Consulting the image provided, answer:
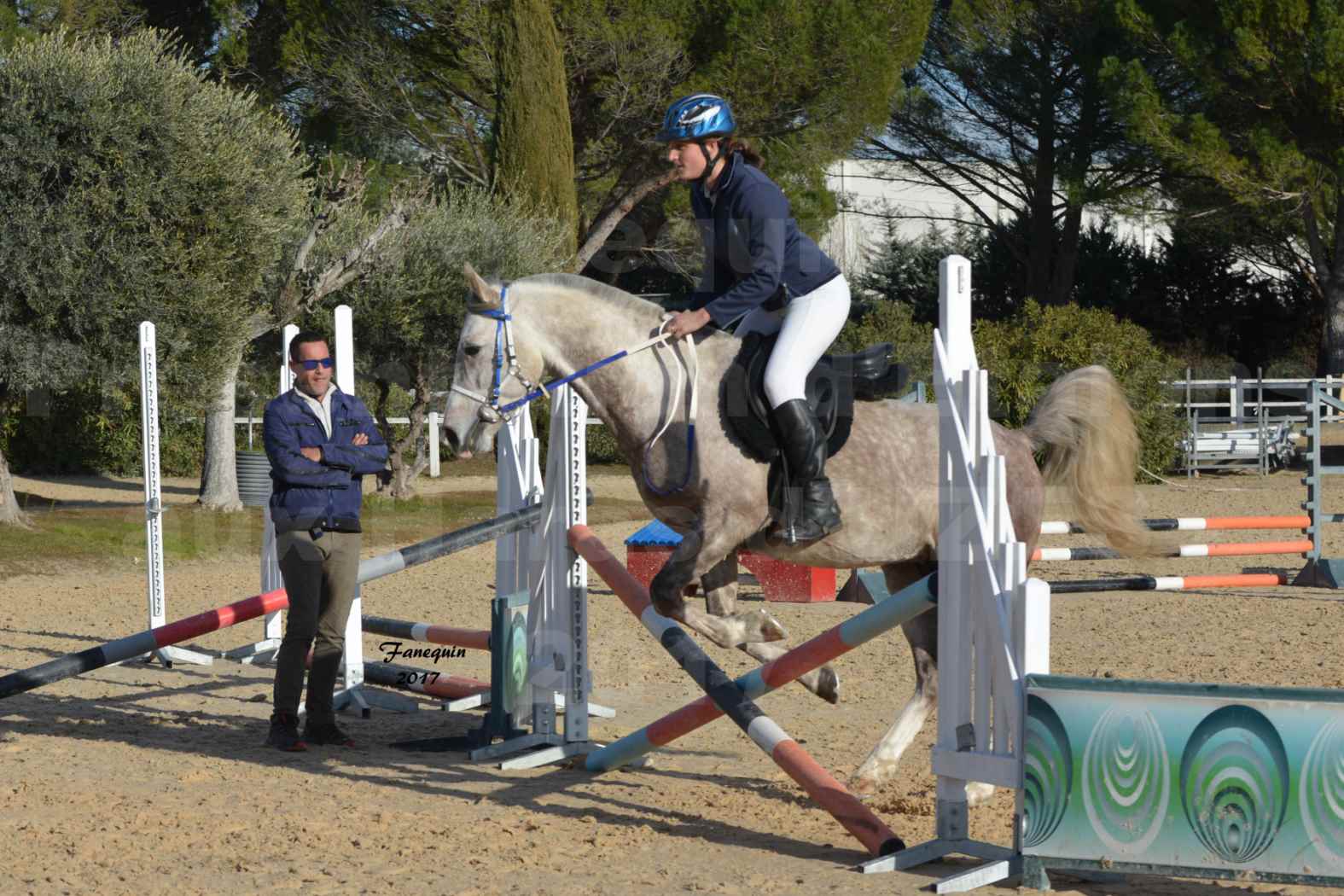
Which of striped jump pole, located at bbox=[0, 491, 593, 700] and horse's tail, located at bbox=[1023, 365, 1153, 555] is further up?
horse's tail, located at bbox=[1023, 365, 1153, 555]

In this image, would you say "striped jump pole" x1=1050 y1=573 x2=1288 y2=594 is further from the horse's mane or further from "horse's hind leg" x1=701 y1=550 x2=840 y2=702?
the horse's mane

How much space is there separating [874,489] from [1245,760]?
1.76 metres

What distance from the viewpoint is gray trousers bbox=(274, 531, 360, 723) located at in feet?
19.3

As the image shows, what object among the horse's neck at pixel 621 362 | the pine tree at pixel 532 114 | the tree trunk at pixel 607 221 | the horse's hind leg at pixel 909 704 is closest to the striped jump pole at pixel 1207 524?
the horse's hind leg at pixel 909 704

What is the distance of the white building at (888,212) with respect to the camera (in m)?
32.8

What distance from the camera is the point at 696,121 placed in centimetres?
470

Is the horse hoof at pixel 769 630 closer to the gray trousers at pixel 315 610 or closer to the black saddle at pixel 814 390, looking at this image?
the black saddle at pixel 814 390

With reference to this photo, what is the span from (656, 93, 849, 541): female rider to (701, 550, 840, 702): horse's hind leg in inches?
15.2

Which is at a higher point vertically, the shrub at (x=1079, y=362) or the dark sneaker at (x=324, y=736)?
the shrub at (x=1079, y=362)

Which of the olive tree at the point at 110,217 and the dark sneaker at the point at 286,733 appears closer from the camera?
the dark sneaker at the point at 286,733

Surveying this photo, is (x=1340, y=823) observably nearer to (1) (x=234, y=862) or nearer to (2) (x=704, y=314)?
(2) (x=704, y=314)

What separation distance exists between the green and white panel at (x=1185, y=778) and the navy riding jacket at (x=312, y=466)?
10.7ft

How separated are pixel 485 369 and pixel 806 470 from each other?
1.12 meters

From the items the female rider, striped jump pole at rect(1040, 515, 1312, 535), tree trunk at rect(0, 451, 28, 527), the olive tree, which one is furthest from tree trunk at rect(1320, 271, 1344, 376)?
the female rider
